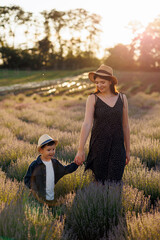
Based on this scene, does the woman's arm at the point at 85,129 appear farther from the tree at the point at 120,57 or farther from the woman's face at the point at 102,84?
the tree at the point at 120,57

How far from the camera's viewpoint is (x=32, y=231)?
6.39ft

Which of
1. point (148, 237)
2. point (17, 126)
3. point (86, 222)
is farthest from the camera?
point (17, 126)

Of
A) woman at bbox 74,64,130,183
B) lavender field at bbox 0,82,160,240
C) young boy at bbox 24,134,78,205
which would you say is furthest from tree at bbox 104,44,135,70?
young boy at bbox 24,134,78,205

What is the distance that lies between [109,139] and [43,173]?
2.76 ft

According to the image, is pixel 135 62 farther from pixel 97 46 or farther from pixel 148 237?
pixel 148 237

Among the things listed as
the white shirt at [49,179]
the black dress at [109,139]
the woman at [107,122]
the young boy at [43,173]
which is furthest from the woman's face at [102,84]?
the white shirt at [49,179]

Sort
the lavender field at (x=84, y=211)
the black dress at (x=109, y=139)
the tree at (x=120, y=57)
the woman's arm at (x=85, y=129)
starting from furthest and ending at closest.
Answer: the tree at (x=120, y=57) < the black dress at (x=109, y=139) < the woman's arm at (x=85, y=129) < the lavender field at (x=84, y=211)

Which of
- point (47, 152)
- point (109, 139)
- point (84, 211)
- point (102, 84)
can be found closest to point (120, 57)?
point (102, 84)

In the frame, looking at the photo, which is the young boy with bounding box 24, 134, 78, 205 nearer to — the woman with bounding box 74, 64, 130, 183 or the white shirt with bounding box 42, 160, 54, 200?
the white shirt with bounding box 42, 160, 54, 200

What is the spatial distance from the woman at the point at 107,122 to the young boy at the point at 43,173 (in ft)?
1.68

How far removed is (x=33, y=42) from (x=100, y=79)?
43454 mm

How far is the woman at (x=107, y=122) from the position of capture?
9.70 ft

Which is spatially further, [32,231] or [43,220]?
[43,220]

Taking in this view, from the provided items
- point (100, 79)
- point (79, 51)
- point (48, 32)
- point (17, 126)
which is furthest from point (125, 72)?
point (100, 79)
